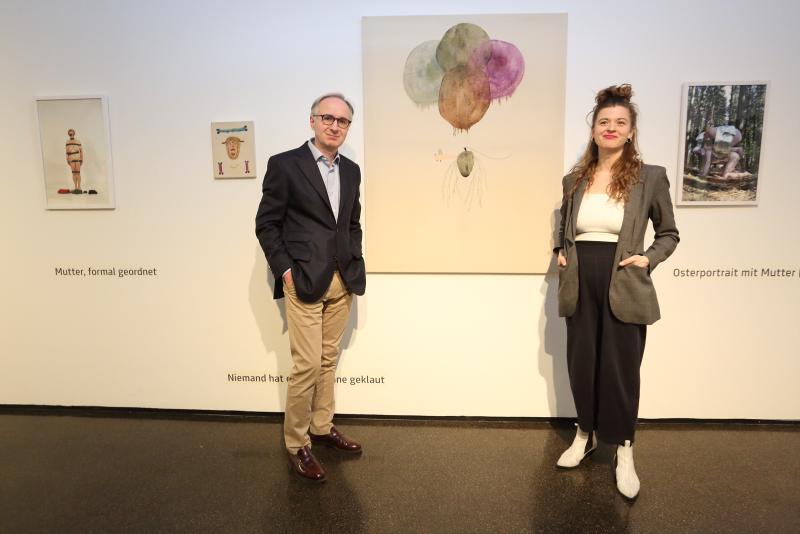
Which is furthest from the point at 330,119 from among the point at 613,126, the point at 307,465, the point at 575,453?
the point at 575,453

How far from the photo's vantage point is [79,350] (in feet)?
9.67

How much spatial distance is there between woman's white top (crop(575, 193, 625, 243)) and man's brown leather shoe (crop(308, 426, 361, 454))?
1.62 m

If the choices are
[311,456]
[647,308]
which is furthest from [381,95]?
[311,456]

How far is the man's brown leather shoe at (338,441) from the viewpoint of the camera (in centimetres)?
248

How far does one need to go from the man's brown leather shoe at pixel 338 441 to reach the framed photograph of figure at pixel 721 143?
227cm

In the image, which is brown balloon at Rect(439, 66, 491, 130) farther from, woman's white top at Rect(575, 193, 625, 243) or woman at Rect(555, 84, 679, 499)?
woman's white top at Rect(575, 193, 625, 243)

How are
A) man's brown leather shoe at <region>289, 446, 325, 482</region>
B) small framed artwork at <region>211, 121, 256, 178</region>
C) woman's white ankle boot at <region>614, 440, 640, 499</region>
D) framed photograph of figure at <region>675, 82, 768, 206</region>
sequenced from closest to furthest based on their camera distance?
woman's white ankle boot at <region>614, 440, 640, 499</region>
man's brown leather shoe at <region>289, 446, 325, 482</region>
framed photograph of figure at <region>675, 82, 768, 206</region>
small framed artwork at <region>211, 121, 256, 178</region>

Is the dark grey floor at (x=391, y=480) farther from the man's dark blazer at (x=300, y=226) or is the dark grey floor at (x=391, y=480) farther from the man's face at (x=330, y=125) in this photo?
the man's face at (x=330, y=125)

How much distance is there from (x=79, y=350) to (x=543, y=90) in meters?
3.30

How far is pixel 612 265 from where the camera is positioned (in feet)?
6.80

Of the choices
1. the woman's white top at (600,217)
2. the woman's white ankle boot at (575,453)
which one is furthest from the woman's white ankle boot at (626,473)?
the woman's white top at (600,217)

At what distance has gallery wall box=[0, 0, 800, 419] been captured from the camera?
2.49 metres

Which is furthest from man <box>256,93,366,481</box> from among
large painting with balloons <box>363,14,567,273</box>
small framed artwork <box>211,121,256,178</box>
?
small framed artwork <box>211,121,256,178</box>

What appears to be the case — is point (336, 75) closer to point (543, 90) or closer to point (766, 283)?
point (543, 90)
